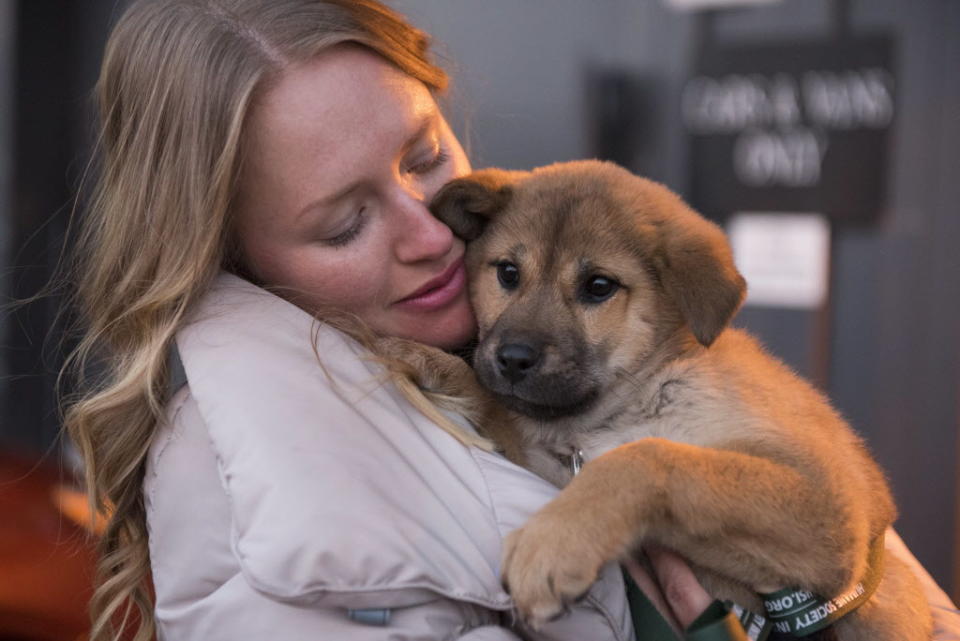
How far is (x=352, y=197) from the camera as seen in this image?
2.47m

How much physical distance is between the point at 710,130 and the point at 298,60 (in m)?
3.85

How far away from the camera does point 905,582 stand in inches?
105

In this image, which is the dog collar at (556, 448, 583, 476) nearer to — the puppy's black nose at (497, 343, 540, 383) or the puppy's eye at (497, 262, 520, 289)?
the puppy's black nose at (497, 343, 540, 383)

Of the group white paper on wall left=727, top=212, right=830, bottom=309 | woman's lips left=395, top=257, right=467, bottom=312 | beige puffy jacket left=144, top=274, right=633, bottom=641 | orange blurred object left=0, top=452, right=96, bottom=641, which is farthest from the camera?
white paper on wall left=727, top=212, right=830, bottom=309

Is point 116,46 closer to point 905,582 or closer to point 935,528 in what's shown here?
point 905,582

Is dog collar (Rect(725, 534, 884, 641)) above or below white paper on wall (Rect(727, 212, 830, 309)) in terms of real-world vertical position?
above

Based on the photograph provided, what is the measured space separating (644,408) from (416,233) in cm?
78

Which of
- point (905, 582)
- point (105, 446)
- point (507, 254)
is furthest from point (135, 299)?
point (905, 582)

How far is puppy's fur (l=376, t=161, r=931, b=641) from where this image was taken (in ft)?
7.18

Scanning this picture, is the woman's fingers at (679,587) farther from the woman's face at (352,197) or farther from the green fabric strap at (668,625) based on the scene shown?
the woman's face at (352,197)

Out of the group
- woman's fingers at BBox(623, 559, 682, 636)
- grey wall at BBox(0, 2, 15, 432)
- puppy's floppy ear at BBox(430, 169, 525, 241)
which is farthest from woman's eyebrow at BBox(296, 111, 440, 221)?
grey wall at BBox(0, 2, 15, 432)

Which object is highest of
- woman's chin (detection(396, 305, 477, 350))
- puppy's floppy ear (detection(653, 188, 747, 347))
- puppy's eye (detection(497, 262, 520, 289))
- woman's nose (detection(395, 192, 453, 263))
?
woman's nose (detection(395, 192, 453, 263))

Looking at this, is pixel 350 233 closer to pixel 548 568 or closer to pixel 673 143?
pixel 548 568

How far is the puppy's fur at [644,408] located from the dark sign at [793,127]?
2575 mm
